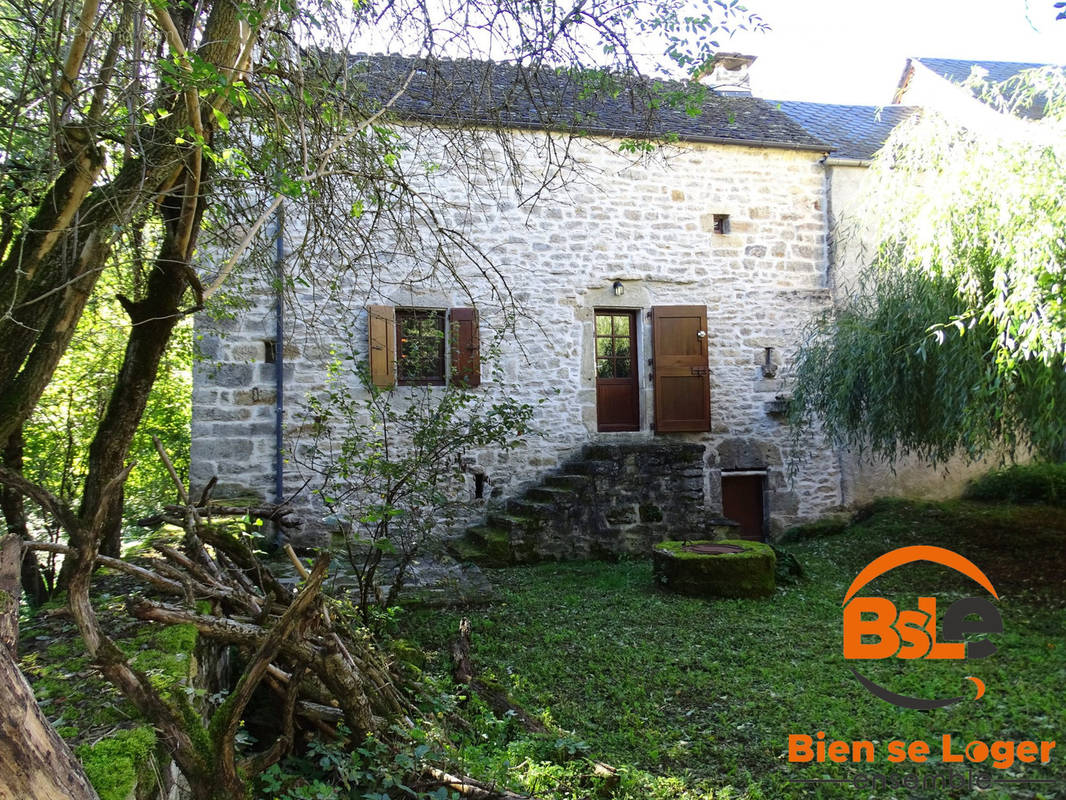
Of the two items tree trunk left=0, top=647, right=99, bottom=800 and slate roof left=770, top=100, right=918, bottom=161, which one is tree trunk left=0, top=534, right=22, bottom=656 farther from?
slate roof left=770, top=100, right=918, bottom=161

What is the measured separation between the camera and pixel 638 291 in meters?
8.53

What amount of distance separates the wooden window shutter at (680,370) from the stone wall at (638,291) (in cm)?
16

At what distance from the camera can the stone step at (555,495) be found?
24.6ft

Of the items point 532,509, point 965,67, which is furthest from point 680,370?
point 965,67

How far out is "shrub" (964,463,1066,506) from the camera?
7.91m

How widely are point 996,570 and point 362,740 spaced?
6.25 m

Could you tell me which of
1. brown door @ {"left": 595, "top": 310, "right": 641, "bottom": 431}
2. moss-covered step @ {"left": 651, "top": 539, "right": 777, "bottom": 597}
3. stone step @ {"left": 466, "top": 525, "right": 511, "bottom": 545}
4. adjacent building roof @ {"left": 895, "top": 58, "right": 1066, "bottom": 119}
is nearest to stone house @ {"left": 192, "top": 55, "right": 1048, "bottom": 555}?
brown door @ {"left": 595, "top": 310, "right": 641, "bottom": 431}

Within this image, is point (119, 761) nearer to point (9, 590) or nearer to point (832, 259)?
point (9, 590)

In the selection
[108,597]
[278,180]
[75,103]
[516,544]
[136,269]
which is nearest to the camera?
[75,103]

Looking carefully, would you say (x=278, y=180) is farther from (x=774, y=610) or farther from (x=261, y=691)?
(x=774, y=610)

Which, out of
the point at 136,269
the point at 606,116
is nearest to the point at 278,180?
the point at 136,269

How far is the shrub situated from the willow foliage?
246 centimetres

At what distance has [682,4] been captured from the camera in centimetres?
340

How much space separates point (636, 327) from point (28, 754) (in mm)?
7921
